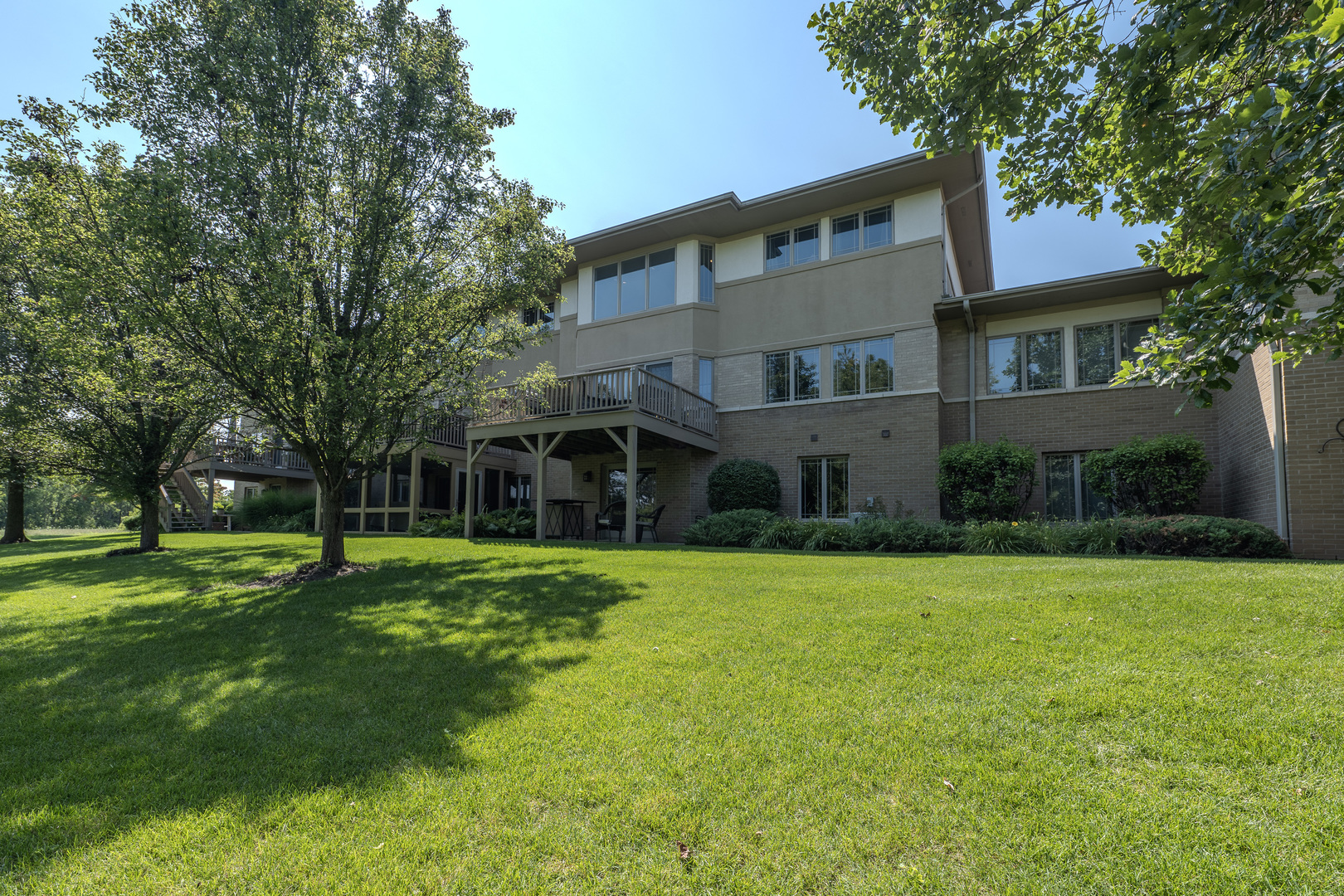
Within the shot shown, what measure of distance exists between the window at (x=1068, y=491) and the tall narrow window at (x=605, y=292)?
1143 cm

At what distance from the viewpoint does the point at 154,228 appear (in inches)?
255

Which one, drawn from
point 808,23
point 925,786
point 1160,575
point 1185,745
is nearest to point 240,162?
point 808,23

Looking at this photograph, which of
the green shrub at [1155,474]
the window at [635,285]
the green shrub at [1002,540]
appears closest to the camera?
the green shrub at [1002,540]

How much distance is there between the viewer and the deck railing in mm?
13320

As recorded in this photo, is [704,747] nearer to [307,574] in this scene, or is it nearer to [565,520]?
[307,574]

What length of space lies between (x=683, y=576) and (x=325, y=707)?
14.3 ft

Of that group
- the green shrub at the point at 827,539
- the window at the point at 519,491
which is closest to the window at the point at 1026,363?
the green shrub at the point at 827,539

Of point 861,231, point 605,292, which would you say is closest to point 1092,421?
point 861,231

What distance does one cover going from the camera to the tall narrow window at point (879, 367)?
13.9 metres

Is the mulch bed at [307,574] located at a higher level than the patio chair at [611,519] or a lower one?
lower

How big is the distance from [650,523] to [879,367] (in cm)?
645

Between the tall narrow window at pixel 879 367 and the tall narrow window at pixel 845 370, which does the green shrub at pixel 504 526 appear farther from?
the tall narrow window at pixel 879 367

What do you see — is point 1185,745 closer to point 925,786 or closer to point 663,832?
point 925,786

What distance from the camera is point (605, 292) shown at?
58.2 feet
